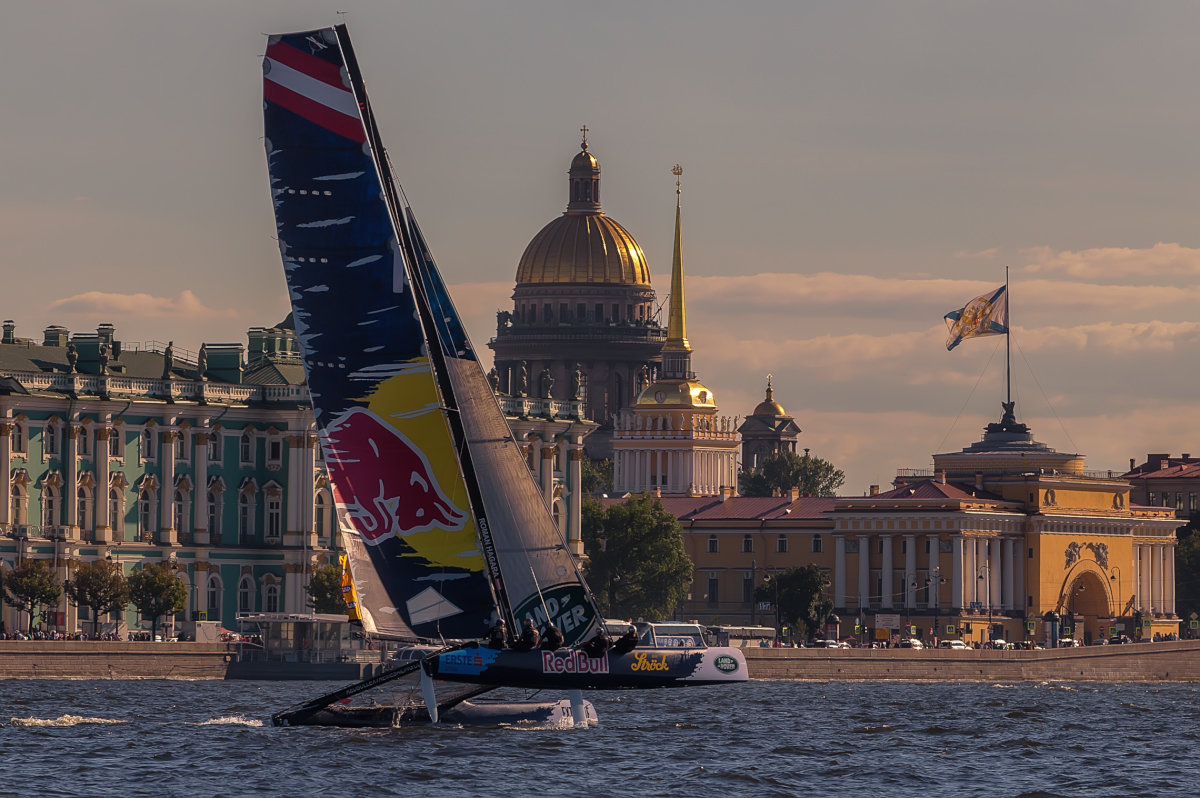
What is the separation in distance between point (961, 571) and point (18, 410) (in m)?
56.8

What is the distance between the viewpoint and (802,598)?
152125 mm

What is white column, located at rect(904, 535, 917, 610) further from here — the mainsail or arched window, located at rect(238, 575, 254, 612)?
the mainsail

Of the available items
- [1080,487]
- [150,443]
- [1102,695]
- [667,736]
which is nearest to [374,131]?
[667,736]

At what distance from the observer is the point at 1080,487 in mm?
168250

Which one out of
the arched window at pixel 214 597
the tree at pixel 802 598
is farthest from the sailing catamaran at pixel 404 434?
the tree at pixel 802 598

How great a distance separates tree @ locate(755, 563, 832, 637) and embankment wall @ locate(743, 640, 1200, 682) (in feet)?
70.7

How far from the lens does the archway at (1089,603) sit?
16675 cm

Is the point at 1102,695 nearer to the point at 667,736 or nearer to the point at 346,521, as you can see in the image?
the point at 667,736

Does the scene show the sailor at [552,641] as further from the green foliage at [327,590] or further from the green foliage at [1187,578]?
the green foliage at [1187,578]

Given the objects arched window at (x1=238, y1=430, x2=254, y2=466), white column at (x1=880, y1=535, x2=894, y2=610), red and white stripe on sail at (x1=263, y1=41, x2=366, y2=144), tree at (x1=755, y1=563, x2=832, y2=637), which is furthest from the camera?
white column at (x1=880, y1=535, x2=894, y2=610)

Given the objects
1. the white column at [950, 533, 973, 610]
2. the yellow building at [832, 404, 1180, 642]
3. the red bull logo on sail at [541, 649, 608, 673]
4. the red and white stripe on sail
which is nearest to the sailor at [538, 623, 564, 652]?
the red bull logo on sail at [541, 649, 608, 673]

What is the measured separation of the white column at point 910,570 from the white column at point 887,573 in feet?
3.57

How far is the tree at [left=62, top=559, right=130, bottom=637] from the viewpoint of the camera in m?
117

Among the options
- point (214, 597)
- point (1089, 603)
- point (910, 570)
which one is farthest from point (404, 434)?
point (1089, 603)
